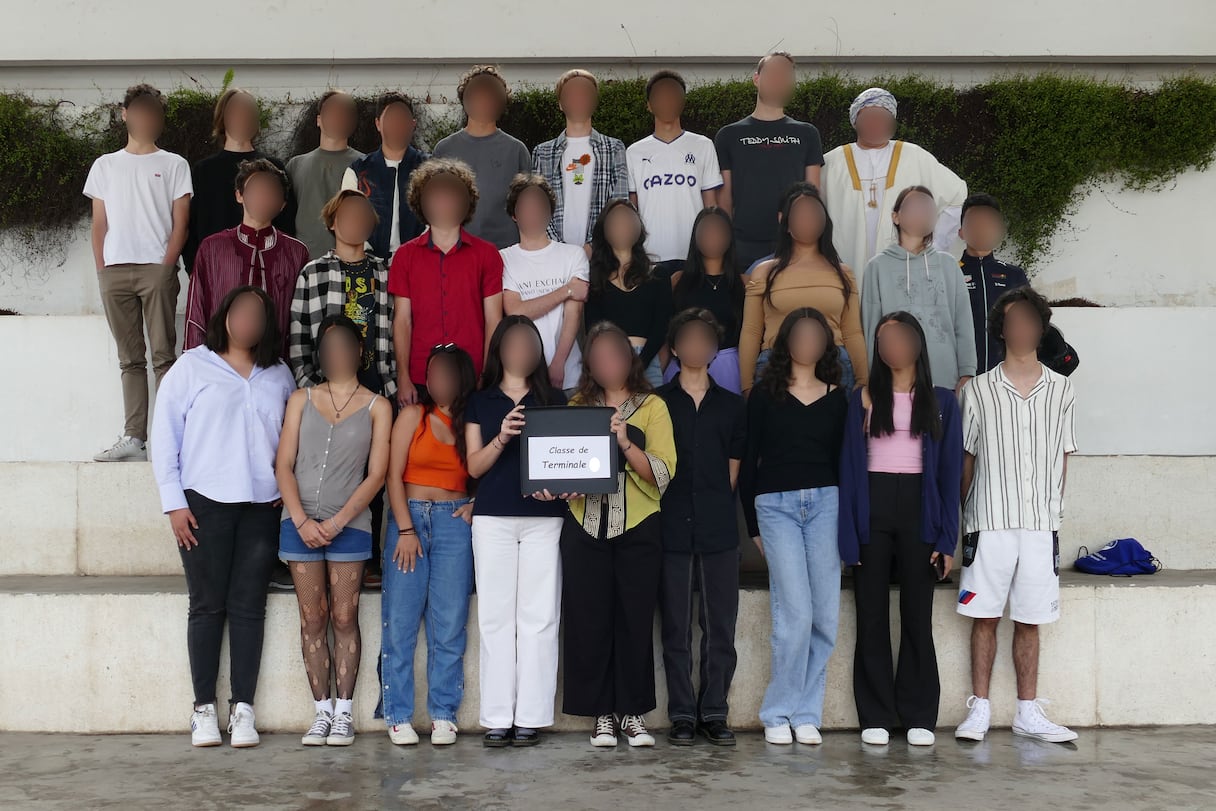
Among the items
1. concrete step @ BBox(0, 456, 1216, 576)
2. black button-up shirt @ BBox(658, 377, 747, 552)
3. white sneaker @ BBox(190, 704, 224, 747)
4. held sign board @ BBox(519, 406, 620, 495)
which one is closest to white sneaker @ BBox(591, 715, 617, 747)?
black button-up shirt @ BBox(658, 377, 747, 552)

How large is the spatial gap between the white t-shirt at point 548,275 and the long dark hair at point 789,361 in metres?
0.98

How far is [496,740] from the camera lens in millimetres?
4602

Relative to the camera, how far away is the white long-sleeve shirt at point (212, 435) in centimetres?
460

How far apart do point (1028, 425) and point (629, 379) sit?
173 cm

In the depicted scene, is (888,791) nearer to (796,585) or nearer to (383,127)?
(796,585)

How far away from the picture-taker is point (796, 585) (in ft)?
15.3

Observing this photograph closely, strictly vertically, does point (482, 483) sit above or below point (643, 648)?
above

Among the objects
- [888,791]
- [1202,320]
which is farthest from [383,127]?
[1202,320]

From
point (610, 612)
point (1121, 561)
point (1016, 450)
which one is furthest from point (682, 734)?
point (1121, 561)

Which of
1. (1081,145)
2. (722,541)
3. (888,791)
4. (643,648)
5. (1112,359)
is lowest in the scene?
(888,791)

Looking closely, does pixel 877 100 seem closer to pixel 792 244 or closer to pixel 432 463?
pixel 792 244

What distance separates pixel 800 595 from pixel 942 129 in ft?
18.8

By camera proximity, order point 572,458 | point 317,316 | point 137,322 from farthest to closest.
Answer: point 137,322 → point 317,316 → point 572,458

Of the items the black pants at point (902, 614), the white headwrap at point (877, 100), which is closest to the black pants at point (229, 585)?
the black pants at point (902, 614)
